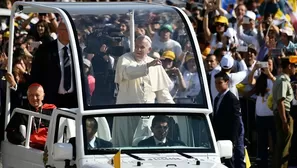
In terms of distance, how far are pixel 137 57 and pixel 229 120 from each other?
3.08 metres

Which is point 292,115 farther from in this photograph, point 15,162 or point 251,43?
point 15,162

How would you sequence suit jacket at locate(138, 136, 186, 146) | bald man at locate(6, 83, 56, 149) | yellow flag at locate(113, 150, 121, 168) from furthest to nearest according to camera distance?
bald man at locate(6, 83, 56, 149) → suit jacket at locate(138, 136, 186, 146) → yellow flag at locate(113, 150, 121, 168)

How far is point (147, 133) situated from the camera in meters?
11.7

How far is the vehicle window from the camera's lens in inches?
470

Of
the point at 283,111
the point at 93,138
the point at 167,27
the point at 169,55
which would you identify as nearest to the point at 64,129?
the point at 93,138

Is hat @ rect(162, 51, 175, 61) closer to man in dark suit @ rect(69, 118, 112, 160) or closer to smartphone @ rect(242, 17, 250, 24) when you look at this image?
man in dark suit @ rect(69, 118, 112, 160)

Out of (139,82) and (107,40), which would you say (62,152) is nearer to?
(139,82)

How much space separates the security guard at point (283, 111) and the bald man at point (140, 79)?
4.29m

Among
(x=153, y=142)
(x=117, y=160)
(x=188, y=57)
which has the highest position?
(x=188, y=57)

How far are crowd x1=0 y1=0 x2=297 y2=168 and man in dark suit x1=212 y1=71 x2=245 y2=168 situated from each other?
5 centimetres

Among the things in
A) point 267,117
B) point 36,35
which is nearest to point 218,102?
point 267,117

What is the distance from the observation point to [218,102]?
15156 mm

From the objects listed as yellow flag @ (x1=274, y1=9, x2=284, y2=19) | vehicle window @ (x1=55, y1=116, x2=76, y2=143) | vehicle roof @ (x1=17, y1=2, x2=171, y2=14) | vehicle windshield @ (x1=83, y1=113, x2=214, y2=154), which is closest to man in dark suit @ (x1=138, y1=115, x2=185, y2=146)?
vehicle windshield @ (x1=83, y1=113, x2=214, y2=154)

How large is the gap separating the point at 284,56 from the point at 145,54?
17.8 feet
